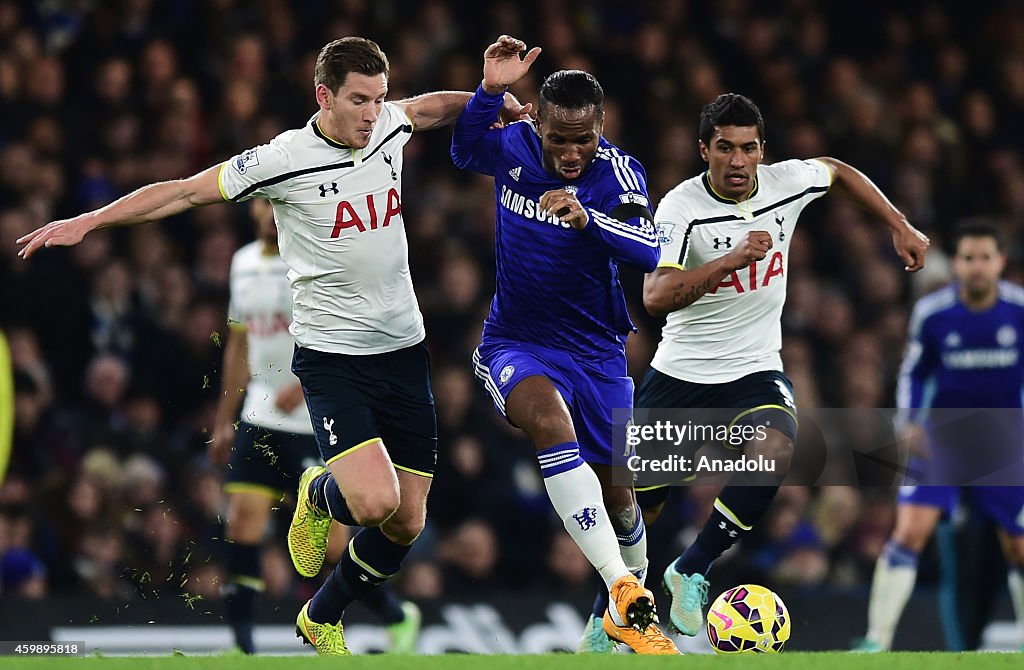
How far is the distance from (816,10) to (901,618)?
249 inches

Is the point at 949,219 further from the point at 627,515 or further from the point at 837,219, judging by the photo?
the point at 627,515

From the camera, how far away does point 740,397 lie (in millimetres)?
6973

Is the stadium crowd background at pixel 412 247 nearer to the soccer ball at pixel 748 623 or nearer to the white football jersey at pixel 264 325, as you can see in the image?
the white football jersey at pixel 264 325

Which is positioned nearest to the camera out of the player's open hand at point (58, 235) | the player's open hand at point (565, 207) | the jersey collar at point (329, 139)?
the player's open hand at point (58, 235)

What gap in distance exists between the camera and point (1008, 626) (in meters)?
9.88

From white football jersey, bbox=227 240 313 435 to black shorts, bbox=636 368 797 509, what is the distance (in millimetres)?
2153

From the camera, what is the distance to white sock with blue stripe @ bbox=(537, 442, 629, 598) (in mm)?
6090

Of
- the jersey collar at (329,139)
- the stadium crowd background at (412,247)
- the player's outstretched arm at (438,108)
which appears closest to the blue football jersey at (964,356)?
the stadium crowd background at (412,247)

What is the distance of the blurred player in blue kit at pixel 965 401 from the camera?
8.98 meters

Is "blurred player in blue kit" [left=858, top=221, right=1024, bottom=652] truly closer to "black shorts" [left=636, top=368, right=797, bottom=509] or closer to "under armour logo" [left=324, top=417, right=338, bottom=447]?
"black shorts" [left=636, top=368, right=797, bottom=509]

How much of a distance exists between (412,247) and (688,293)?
452 centimetres

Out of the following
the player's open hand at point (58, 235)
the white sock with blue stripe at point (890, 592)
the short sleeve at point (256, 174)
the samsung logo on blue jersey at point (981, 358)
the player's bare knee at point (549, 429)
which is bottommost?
the white sock with blue stripe at point (890, 592)

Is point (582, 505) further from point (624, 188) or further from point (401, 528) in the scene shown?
point (624, 188)

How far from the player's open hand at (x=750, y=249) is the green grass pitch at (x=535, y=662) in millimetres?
1634
